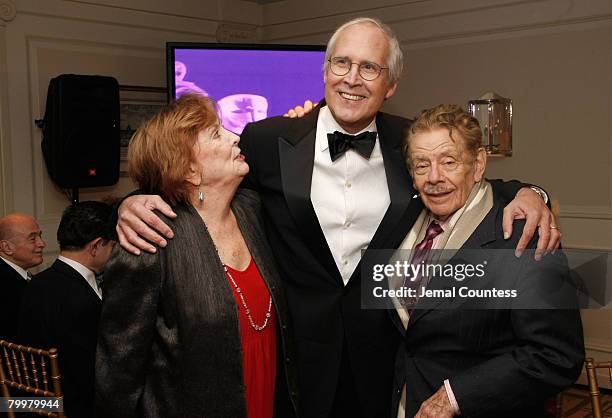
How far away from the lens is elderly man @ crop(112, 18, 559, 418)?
1980mm

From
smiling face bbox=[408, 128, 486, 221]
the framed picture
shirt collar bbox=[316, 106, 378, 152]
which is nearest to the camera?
smiling face bbox=[408, 128, 486, 221]

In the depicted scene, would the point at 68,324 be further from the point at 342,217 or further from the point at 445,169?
the point at 445,169

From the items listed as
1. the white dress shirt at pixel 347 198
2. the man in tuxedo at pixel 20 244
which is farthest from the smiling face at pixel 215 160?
the man in tuxedo at pixel 20 244

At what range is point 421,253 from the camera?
5.89 feet

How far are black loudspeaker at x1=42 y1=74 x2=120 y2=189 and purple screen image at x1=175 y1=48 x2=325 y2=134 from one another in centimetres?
54

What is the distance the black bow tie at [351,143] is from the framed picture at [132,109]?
3.69 meters

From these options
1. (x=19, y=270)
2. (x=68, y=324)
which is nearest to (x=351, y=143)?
(x=68, y=324)

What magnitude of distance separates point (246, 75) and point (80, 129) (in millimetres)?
1243

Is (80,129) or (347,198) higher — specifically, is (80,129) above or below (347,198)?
above

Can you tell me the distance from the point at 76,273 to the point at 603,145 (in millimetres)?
3447

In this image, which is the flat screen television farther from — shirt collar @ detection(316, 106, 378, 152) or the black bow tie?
the black bow tie

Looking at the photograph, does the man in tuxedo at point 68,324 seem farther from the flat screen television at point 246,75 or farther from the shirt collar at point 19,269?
the flat screen television at point 246,75

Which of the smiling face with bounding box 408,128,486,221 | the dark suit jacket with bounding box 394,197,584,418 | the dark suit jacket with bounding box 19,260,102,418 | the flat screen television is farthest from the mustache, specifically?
the flat screen television

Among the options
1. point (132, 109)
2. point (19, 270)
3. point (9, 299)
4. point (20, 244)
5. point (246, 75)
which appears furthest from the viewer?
point (132, 109)
